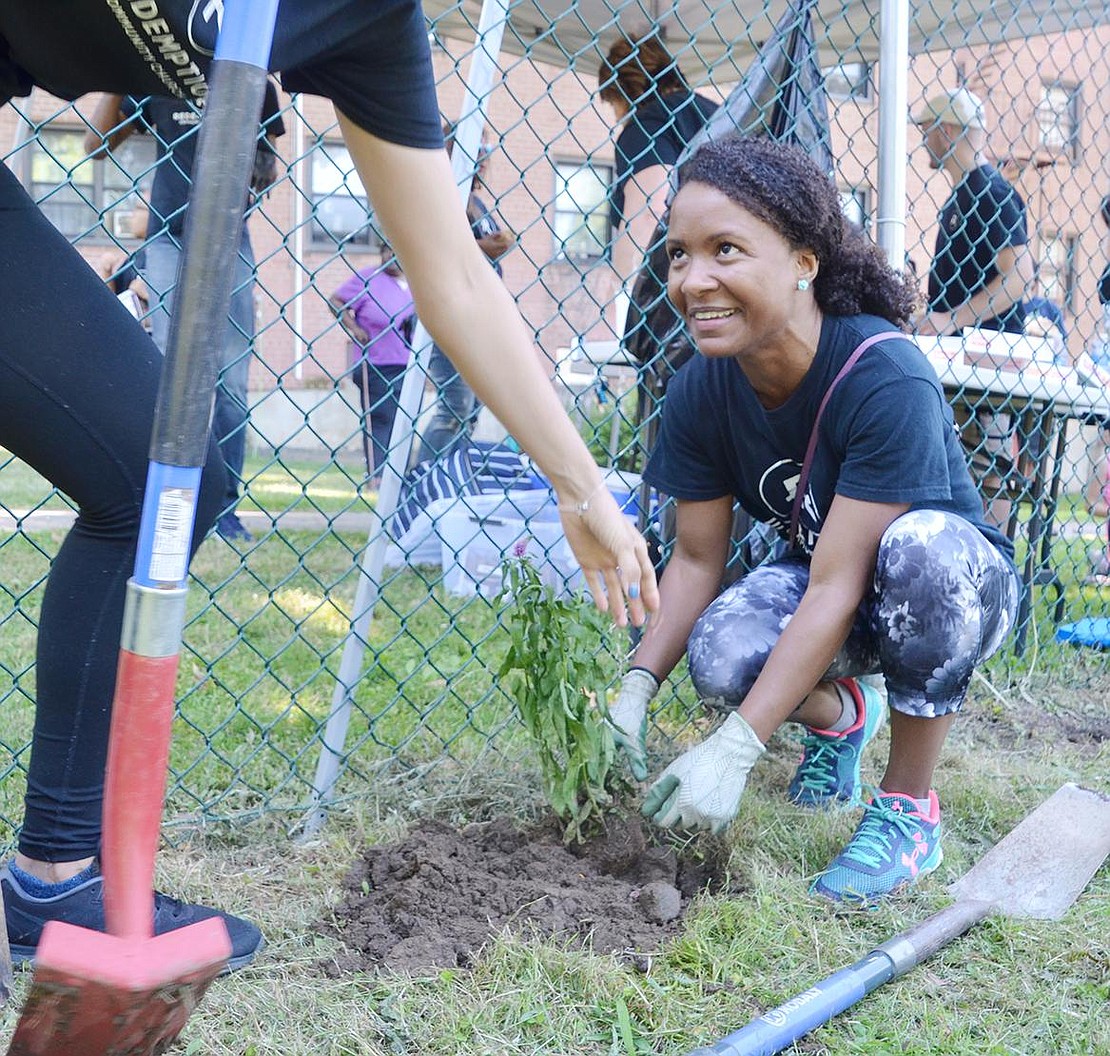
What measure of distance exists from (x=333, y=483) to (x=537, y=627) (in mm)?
7916

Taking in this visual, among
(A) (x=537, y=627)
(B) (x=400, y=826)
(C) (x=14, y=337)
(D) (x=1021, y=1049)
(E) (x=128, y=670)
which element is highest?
(C) (x=14, y=337)

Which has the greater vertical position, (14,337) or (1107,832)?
(14,337)

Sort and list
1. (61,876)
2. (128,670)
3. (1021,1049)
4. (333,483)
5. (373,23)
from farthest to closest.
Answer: (333,483) → (61,876) → (1021,1049) → (373,23) → (128,670)

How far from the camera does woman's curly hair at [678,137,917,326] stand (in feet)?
7.45

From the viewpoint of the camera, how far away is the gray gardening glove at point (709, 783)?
2.18 metres

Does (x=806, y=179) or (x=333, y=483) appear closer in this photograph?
(x=806, y=179)

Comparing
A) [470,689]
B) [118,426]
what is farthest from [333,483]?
[118,426]

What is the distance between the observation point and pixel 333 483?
9.92m

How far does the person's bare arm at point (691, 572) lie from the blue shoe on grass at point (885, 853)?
524 mm

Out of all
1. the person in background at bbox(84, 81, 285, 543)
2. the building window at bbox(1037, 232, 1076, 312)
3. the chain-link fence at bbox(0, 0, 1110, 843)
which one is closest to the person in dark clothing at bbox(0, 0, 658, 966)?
the chain-link fence at bbox(0, 0, 1110, 843)

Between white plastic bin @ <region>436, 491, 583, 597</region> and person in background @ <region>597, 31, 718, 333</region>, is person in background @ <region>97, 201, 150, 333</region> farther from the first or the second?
person in background @ <region>597, 31, 718, 333</region>

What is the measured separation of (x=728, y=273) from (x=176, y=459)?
1.40 metres

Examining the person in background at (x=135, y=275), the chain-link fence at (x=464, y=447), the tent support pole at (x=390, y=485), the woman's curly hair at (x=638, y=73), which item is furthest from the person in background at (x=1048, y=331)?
the person in background at (x=135, y=275)

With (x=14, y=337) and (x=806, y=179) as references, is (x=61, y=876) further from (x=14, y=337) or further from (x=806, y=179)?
(x=806, y=179)
